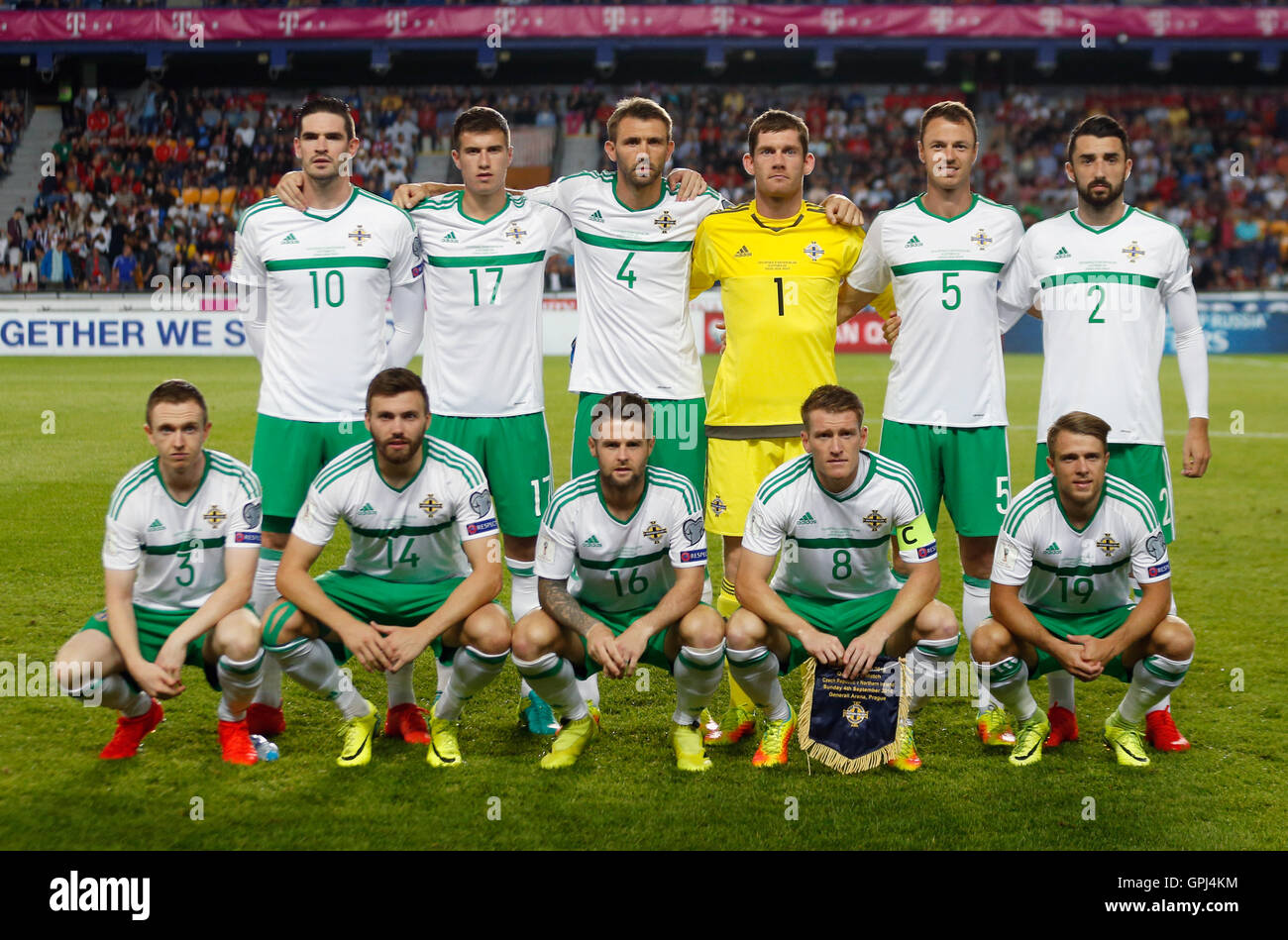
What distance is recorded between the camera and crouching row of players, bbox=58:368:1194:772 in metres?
4.19

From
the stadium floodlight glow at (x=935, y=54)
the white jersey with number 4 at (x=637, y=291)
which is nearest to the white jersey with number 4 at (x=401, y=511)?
the white jersey with number 4 at (x=637, y=291)

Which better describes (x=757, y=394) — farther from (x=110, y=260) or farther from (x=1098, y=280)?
(x=110, y=260)

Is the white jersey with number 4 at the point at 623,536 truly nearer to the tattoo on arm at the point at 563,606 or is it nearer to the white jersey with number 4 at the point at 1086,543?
the tattoo on arm at the point at 563,606

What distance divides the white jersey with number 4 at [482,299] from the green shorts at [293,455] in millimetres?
407

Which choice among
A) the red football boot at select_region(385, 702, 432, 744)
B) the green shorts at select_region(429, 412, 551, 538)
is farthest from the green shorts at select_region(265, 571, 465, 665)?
the green shorts at select_region(429, 412, 551, 538)

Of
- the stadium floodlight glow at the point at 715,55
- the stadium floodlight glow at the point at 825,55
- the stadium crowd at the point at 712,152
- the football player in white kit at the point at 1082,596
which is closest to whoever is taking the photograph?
the football player in white kit at the point at 1082,596

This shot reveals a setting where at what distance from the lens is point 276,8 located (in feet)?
82.8

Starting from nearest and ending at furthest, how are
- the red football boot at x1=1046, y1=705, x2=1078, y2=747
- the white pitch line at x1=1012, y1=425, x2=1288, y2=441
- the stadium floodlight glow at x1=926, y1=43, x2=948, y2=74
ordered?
the red football boot at x1=1046, y1=705, x2=1078, y2=747 → the white pitch line at x1=1012, y1=425, x2=1288, y2=441 → the stadium floodlight glow at x1=926, y1=43, x2=948, y2=74

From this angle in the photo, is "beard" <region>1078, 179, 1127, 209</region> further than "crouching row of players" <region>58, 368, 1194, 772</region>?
Yes

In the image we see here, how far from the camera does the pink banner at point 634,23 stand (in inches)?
992

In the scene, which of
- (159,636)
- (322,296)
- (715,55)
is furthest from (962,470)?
(715,55)

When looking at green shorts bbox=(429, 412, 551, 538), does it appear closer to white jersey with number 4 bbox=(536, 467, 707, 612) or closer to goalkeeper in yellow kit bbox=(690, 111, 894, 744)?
white jersey with number 4 bbox=(536, 467, 707, 612)

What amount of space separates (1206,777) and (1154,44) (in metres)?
25.7

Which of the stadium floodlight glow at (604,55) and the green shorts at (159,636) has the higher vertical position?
the stadium floodlight glow at (604,55)
